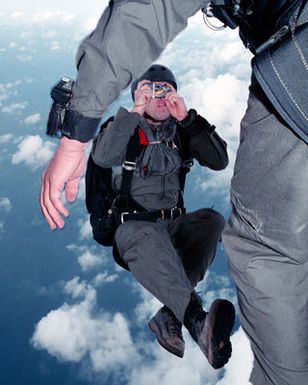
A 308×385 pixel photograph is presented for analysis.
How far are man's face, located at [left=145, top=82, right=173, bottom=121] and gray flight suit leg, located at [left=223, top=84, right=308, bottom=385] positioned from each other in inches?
79.1

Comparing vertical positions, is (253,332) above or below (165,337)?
above

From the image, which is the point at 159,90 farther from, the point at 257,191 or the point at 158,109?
the point at 257,191

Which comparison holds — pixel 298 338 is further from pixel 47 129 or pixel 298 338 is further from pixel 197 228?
pixel 197 228

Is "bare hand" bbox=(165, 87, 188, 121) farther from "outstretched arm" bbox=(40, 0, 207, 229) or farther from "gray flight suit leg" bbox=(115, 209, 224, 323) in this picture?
"outstretched arm" bbox=(40, 0, 207, 229)

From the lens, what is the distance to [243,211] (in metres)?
1.39

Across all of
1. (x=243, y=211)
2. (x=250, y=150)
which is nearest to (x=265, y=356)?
(x=243, y=211)

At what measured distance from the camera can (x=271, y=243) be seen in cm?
132

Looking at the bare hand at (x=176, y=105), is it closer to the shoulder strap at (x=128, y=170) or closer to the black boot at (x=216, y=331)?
the shoulder strap at (x=128, y=170)

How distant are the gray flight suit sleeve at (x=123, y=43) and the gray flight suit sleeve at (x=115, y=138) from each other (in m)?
1.62

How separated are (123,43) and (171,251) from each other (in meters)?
1.73

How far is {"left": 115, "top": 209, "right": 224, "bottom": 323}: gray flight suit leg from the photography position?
250 cm

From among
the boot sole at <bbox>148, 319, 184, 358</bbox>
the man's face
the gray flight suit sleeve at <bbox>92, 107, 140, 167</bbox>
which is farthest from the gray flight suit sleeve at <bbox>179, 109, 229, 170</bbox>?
the boot sole at <bbox>148, 319, 184, 358</bbox>

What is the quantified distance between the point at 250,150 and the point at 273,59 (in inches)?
11.9

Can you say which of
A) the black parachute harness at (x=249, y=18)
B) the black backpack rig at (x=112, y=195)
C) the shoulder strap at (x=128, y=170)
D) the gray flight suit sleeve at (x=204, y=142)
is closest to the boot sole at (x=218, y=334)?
the black backpack rig at (x=112, y=195)
